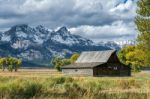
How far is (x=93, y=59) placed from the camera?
110 metres

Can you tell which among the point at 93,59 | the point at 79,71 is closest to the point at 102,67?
the point at 79,71

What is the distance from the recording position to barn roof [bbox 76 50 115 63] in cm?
10706

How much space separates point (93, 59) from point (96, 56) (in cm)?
107

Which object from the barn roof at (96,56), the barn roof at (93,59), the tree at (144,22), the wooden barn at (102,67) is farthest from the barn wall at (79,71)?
the tree at (144,22)

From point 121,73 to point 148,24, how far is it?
59.1 metres

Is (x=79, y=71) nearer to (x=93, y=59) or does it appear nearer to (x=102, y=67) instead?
(x=93, y=59)

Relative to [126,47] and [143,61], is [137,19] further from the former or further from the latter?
[126,47]

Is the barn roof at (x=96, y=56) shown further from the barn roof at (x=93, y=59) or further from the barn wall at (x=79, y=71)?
the barn wall at (x=79, y=71)

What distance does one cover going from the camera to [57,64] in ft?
495

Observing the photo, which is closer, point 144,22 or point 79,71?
point 144,22

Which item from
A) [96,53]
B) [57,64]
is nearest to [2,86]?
[96,53]

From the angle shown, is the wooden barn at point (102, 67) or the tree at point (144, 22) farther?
the wooden barn at point (102, 67)

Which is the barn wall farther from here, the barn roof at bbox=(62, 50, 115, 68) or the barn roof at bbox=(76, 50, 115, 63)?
the barn roof at bbox=(76, 50, 115, 63)

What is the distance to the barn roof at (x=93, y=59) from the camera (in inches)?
4178
